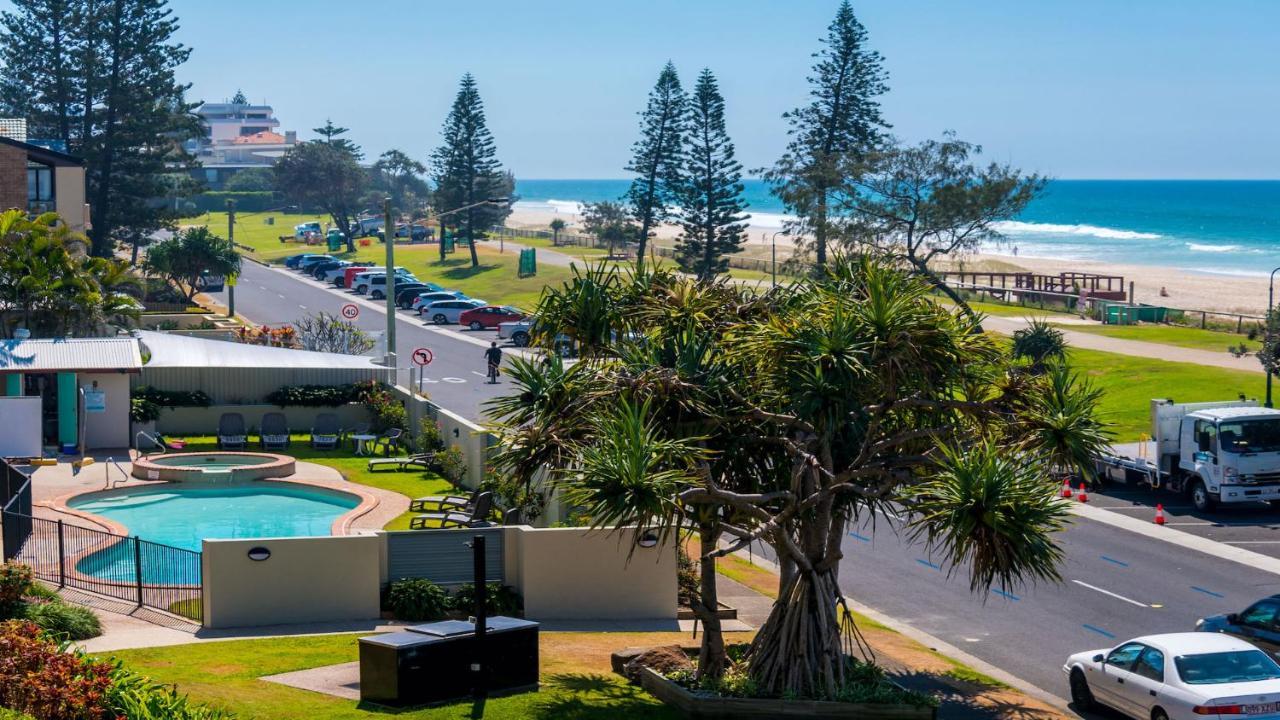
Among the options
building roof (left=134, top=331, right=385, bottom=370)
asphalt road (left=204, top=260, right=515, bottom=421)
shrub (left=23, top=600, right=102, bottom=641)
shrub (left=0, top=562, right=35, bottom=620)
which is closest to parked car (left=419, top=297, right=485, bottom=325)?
asphalt road (left=204, top=260, right=515, bottom=421)

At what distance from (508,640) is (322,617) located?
16.3 ft

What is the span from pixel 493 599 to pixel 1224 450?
17894mm

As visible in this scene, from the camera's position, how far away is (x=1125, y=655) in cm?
1903

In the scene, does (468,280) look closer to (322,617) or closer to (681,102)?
(681,102)

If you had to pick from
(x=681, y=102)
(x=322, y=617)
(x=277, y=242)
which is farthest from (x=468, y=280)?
(x=322, y=617)

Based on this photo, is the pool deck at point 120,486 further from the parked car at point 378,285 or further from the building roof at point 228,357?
the parked car at point 378,285

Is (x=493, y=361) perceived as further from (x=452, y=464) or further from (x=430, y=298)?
(x=430, y=298)

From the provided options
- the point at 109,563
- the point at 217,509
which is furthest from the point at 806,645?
the point at 217,509

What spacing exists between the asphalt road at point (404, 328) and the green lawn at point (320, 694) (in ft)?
66.1

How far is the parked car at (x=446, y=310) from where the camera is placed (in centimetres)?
7262

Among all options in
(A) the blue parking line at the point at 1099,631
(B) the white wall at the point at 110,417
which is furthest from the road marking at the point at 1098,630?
(B) the white wall at the point at 110,417

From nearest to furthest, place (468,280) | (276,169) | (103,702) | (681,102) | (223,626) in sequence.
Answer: (103,702), (223,626), (681,102), (468,280), (276,169)

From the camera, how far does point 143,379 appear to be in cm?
3891

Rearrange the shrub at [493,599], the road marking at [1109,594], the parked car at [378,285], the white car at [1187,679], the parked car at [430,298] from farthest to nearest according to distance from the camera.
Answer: the parked car at [378,285], the parked car at [430,298], the road marking at [1109,594], the shrub at [493,599], the white car at [1187,679]
